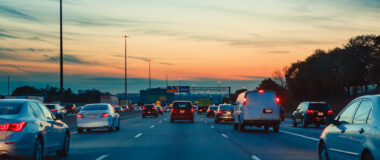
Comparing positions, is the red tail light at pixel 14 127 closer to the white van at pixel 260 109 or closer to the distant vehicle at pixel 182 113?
the white van at pixel 260 109

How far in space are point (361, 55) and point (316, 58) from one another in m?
20.8

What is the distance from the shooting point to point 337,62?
82.1 m

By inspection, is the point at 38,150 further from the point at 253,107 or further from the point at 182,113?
the point at 182,113

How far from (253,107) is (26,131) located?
54.7 feet

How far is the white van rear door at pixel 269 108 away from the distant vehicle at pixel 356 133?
1494cm

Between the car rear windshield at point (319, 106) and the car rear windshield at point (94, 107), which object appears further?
the car rear windshield at point (319, 106)

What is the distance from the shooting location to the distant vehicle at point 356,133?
25.8 ft

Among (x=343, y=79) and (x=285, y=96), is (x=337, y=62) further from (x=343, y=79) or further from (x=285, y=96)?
(x=285, y=96)

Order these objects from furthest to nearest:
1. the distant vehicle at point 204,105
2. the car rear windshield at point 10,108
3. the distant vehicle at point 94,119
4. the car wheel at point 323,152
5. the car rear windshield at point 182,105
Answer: the distant vehicle at point 204,105
the car rear windshield at point 182,105
the distant vehicle at point 94,119
the car rear windshield at point 10,108
the car wheel at point 323,152

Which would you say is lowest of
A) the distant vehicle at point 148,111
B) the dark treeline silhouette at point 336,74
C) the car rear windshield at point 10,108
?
the distant vehicle at point 148,111

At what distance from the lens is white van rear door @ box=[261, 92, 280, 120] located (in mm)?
25750

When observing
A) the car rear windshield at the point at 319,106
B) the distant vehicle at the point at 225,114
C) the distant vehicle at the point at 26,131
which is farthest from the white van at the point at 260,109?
the distant vehicle at the point at 26,131

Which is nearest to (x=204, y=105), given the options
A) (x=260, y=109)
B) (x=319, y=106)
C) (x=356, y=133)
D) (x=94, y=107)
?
(x=319, y=106)

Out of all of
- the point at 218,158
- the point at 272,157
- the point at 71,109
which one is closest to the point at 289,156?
the point at 272,157
